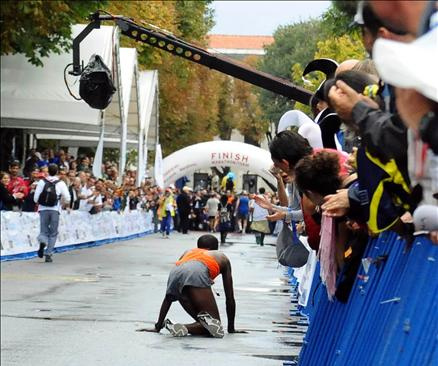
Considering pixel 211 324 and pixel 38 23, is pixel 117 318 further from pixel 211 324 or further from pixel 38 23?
pixel 38 23

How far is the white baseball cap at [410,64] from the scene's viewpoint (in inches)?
107

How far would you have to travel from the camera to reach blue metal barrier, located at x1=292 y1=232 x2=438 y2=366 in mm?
4715

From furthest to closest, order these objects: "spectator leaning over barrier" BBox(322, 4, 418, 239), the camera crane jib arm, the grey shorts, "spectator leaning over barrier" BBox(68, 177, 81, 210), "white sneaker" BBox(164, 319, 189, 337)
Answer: "spectator leaning over barrier" BBox(68, 177, 81, 210) < the grey shorts < "white sneaker" BBox(164, 319, 189, 337) < the camera crane jib arm < "spectator leaning over barrier" BBox(322, 4, 418, 239)

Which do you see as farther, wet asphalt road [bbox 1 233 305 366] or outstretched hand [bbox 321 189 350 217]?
wet asphalt road [bbox 1 233 305 366]

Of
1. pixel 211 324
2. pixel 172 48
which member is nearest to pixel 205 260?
pixel 211 324

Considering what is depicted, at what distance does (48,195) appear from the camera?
2561 cm

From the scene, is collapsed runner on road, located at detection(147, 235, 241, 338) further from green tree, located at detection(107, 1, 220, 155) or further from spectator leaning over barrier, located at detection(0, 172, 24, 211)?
green tree, located at detection(107, 1, 220, 155)

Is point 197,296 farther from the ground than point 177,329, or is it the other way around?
point 197,296

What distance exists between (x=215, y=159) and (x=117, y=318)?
41084 mm

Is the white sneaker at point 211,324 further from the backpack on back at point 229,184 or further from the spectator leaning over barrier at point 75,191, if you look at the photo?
the backpack on back at point 229,184

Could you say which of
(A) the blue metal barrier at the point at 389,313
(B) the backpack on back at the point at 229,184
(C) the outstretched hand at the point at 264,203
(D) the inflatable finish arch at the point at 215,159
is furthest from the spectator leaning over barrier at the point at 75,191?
(B) the backpack on back at the point at 229,184

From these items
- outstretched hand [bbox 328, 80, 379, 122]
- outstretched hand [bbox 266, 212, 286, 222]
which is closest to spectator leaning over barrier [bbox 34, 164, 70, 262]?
outstretched hand [bbox 266, 212, 286, 222]

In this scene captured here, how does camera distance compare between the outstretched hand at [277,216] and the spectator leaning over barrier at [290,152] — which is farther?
the outstretched hand at [277,216]

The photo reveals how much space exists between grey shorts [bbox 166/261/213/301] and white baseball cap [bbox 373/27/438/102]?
1030 cm
